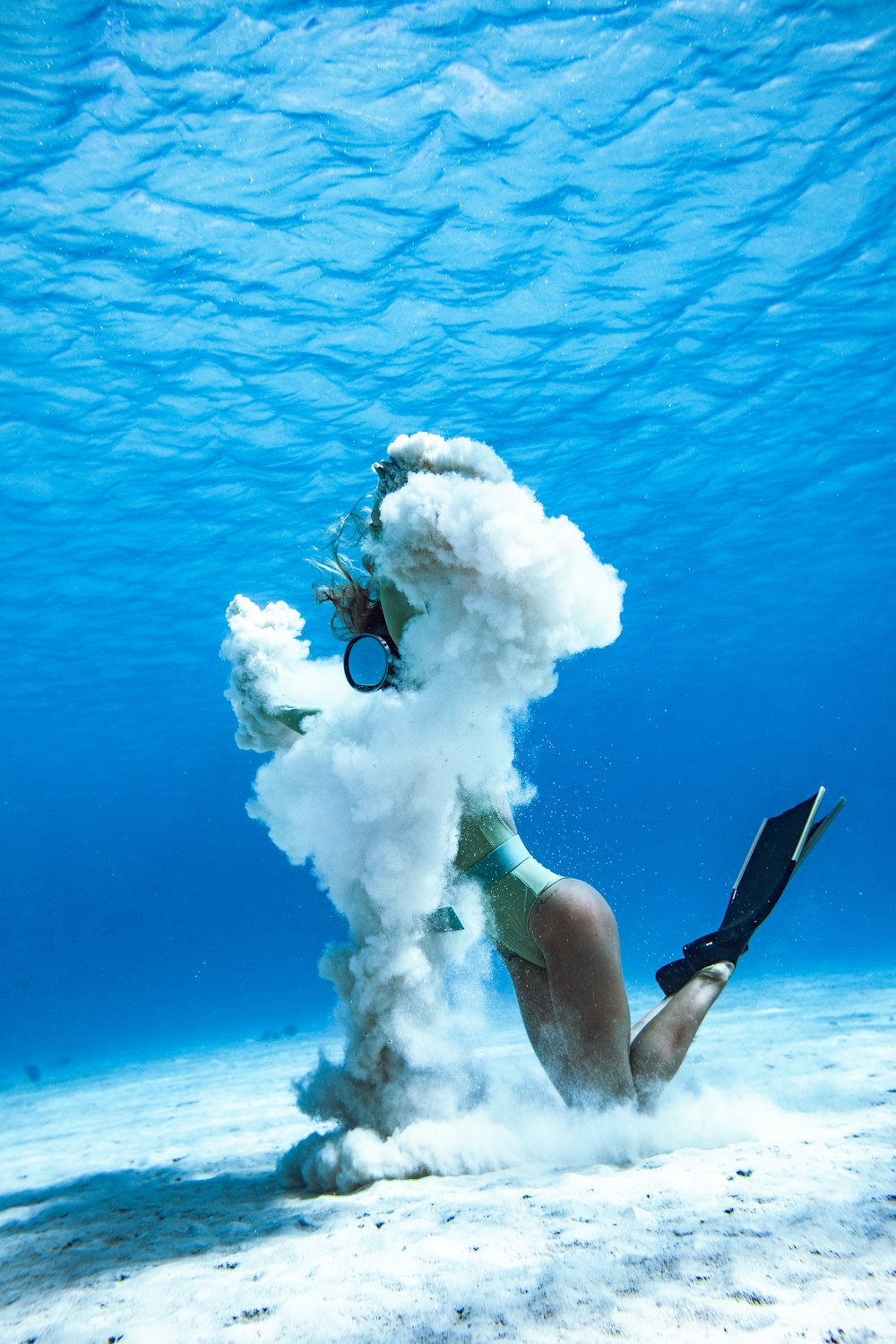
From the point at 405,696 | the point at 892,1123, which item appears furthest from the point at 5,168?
the point at 892,1123

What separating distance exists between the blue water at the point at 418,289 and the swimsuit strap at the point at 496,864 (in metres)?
0.56

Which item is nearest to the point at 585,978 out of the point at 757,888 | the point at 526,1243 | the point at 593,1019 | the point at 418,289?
the point at 593,1019

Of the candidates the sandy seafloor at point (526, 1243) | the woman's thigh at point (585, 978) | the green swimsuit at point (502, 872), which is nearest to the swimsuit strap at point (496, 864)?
the green swimsuit at point (502, 872)

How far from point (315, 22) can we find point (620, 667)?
35.9 meters

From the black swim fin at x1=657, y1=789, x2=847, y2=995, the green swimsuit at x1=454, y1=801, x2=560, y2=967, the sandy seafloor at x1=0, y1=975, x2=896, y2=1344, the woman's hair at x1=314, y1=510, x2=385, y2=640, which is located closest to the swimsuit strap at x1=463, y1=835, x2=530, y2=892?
the green swimsuit at x1=454, y1=801, x2=560, y2=967

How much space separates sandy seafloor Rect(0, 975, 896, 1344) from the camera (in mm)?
1944

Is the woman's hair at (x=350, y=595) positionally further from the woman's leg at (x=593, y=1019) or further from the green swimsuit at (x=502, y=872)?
the woman's leg at (x=593, y=1019)

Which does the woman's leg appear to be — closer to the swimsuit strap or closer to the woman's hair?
the swimsuit strap

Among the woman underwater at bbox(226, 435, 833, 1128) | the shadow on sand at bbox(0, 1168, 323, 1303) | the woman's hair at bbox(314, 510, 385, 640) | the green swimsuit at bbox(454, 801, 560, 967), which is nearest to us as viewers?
the shadow on sand at bbox(0, 1168, 323, 1303)

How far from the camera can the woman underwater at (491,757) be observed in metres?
3.14

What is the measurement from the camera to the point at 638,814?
17262 centimetres

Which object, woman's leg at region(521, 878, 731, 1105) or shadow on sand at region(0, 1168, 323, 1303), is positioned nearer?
shadow on sand at region(0, 1168, 323, 1303)

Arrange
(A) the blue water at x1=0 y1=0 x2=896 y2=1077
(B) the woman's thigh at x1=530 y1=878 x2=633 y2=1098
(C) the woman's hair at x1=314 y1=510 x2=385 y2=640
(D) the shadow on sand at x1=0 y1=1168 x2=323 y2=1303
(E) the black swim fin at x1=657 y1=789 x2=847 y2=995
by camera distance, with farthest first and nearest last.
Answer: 1. (A) the blue water at x1=0 y1=0 x2=896 y2=1077
2. (C) the woman's hair at x1=314 y1=510 x2=385 y2=640
3. (E) the black swim fin at x1=657 y1=789 x2=847 y2=995
4. (B) the woman's thigh at x1=530 y1=878 x2=633 y2=1098
5. (D) the shadow on sand at x1=0 y1=1168 x2=323 y2=1303

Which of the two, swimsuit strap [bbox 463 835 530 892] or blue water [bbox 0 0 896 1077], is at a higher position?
blue water [bbox 0 0 896 1077]
